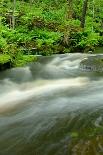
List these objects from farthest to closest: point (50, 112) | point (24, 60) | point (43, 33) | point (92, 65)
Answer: point (43, 33)
point (24, 60)
point (92, 65)
point (50, 112)

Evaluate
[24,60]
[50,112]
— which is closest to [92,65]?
[24,60]

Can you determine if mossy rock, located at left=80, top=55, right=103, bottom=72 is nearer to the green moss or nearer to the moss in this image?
the moss

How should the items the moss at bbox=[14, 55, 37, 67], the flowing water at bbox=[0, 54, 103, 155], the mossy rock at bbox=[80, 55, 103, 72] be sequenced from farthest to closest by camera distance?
the moss at bbox=[14, 55, 37, 67]
the mossy rock at bbox=[80, 55, 103, 72]
the flowing water at bbox=[0, 54, 103, 155]

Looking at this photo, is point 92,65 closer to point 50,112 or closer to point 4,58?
point 4,58

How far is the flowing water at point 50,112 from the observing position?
251 inches

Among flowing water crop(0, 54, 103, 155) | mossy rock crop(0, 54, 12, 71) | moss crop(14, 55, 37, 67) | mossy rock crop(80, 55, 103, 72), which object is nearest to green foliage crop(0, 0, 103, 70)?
moss crop(14, 55, 37, 67)

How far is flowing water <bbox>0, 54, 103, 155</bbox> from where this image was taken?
6.37 metres

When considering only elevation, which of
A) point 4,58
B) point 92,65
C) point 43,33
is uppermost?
point 43,33

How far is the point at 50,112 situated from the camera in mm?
8453

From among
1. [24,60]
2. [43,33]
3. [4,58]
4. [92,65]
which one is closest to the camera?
[4,58]

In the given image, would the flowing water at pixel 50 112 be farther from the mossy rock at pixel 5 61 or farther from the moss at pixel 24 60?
the moss at pixel 24 60

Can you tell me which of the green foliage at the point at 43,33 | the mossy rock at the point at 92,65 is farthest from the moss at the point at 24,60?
the mossy rock at the point at 92,65

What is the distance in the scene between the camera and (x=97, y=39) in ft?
68.7

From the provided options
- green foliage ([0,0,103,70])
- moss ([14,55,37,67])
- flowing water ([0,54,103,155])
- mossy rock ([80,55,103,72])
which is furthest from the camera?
green foliage ([0,0,103,70])
